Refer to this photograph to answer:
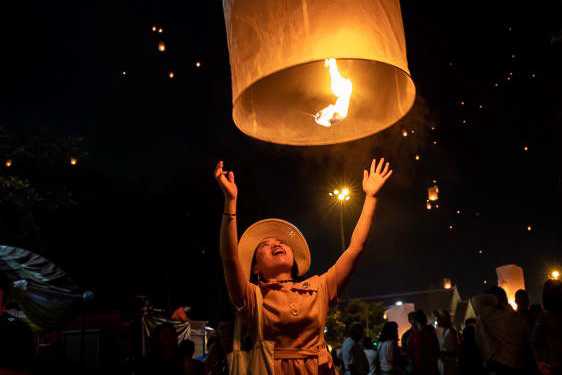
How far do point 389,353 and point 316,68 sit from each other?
8.34 m

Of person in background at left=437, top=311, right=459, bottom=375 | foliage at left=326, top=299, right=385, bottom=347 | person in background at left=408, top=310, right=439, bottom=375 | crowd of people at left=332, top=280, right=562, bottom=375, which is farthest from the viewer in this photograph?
foliage at left=326, top=299, right=385, bottom=347

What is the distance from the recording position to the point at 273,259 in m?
3.81

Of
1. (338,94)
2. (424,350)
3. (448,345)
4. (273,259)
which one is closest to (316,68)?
(338,94)

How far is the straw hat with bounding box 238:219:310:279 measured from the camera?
13.3ft

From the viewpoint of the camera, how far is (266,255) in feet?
12.6

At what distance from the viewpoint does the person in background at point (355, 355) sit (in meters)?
10.2

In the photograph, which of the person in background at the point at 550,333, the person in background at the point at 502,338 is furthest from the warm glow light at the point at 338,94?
the person in background at the point at 502,338

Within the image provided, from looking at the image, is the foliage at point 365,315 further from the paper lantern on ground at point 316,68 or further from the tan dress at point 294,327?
the paper lantern on ground at point 316,68

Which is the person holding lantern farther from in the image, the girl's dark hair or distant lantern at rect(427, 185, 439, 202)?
distant lantern at rect(427, 185, 439, 202)

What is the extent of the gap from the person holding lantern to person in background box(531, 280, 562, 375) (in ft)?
8.30

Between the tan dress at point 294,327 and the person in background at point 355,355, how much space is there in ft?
23.7

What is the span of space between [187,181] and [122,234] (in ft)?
16.7

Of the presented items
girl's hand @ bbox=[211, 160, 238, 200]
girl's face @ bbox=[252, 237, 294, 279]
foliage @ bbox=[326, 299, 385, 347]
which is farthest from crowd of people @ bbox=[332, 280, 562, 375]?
foliage @ bbox=[326, 299, 385, 347]

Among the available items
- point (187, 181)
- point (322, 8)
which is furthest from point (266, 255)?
point (187, 181)
